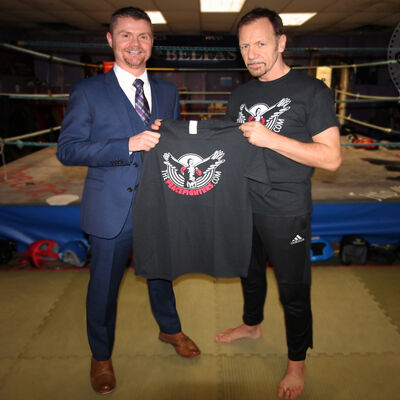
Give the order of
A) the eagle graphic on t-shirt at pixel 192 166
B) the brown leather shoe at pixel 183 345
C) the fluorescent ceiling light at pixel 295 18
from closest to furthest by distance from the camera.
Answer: the eagle graphic on t-shirt at pixel 192 166 < the brown leather shoe at pixel 183 345 < the fluorescent ceiling light at pixel 295 18

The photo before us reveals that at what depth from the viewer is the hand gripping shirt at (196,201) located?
1.52m

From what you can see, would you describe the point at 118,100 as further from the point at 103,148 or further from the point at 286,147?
the point at 286,147

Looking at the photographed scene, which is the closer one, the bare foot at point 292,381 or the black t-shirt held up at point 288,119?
the black t-shirt held up at point 288,119

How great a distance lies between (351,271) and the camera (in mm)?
2916

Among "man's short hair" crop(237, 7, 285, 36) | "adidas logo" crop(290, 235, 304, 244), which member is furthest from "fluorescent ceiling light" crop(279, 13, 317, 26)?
"adidas logo" crop(290, 235, 304, 244)

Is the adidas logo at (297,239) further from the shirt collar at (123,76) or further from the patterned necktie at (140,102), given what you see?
the shirt collar at (123,76)

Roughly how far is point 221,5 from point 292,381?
754 cm

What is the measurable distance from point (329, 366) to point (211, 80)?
11.8 meters

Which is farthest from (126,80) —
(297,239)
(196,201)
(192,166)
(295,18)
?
(295,18)

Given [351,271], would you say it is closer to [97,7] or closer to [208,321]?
[208,321]

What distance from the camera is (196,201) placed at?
1.65 m

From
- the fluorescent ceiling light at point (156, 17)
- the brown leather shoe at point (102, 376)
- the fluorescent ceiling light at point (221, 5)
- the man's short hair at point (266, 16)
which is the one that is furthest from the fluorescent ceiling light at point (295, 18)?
the brown leather shoe at point (102, 376)

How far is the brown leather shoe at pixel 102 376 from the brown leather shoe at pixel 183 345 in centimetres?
39

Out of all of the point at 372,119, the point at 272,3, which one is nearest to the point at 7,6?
the point at 272,3
